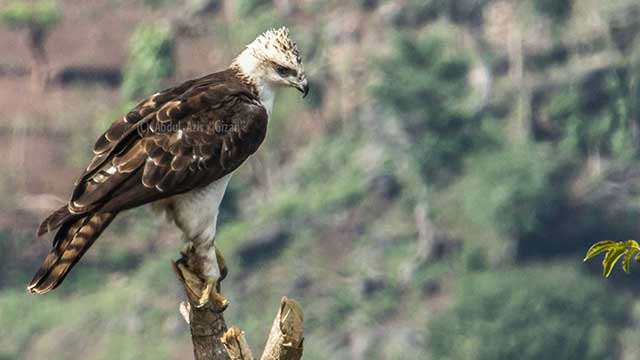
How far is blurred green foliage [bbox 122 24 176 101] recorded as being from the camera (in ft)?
312

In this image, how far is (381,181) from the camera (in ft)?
313

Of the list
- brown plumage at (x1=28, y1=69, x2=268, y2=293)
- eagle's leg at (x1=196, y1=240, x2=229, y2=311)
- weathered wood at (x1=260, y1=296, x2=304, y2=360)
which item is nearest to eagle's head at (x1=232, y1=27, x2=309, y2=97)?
brown plumage at (x1=28, y1=69, x2=268, y2=293)

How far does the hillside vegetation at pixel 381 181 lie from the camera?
87000 mm

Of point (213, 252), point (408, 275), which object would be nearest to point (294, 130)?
point (408, 275)

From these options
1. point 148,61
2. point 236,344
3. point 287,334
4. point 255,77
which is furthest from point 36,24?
point 287,334

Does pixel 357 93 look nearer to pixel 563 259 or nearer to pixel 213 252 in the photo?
pixel 563 259

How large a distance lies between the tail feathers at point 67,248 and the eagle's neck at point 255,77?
203cm

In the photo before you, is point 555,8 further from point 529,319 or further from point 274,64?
point 274,64

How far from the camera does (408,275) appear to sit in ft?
295

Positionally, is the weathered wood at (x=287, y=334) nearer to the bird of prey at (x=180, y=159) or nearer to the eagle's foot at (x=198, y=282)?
the eagle's foot at (x=198, y=282)

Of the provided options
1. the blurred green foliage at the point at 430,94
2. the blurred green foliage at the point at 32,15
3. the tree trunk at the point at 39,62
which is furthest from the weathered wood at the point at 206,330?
the blurred green foliage at the point at 32,15

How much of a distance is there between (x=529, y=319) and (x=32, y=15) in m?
31.8

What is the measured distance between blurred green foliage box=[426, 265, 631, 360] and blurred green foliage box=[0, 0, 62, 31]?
2468cm

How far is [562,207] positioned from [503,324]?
1196cm
